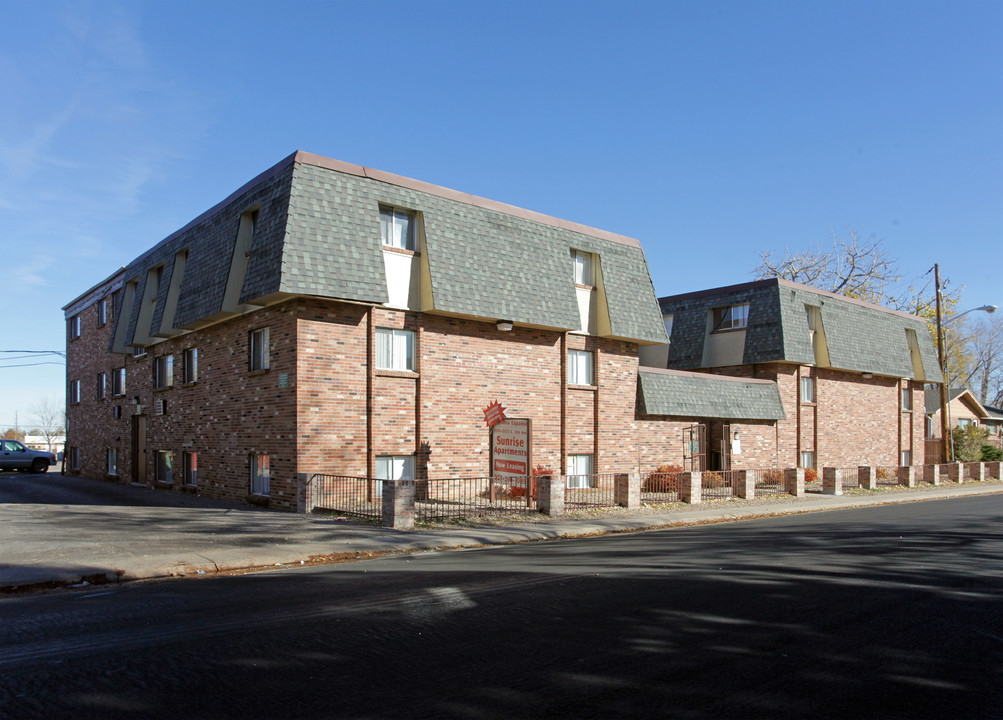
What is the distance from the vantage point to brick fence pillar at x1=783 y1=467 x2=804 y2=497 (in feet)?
82.7

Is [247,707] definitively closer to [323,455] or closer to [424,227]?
[323,455]

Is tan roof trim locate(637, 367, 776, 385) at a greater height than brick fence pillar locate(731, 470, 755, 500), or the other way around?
tan roof trim locate(637, 367, 776, 385)

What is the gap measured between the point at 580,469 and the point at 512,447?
18.8ft

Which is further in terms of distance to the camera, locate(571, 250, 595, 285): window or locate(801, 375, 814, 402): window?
locate(801, 375, 814, 402): window

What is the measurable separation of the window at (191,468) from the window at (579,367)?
11638mm

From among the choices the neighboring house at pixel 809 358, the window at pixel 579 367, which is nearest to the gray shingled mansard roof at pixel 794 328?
the neighboring house at pixel 809 358

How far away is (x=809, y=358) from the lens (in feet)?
99.8

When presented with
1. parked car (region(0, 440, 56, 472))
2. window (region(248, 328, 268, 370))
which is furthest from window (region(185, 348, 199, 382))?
parked car (region(0, 440, 56, 472))

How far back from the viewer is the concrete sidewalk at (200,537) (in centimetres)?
1071

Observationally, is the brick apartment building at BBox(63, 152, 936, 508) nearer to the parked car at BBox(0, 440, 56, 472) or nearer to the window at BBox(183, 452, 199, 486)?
the window at BBox(183, 452, 199, 486)

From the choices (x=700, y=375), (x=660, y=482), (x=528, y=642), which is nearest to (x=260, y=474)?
(x=660, y=482)

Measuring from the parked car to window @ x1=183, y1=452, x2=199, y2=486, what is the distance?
21.8 meters

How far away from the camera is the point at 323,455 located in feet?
57.6

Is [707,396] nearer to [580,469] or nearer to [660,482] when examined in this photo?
[660,482]
